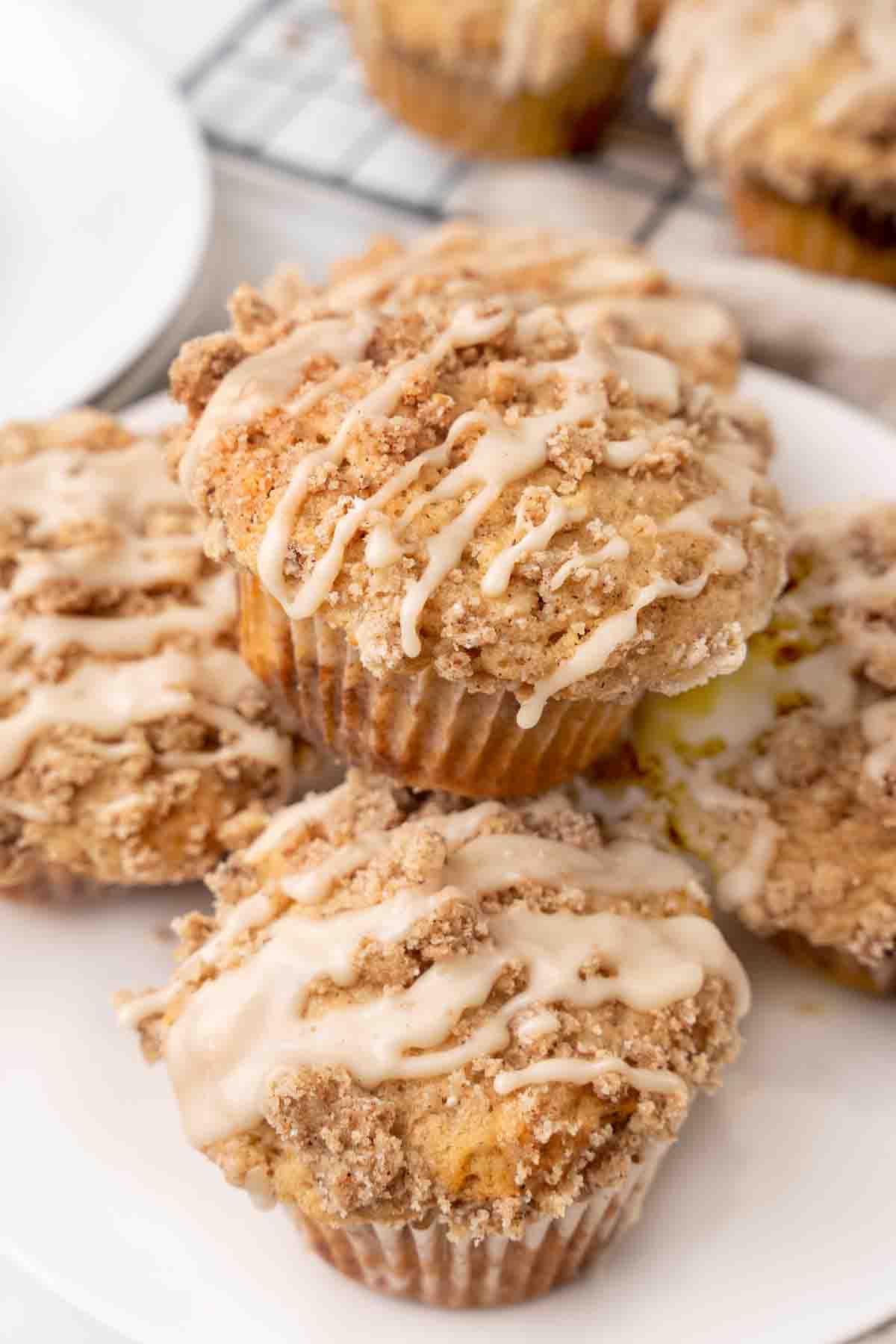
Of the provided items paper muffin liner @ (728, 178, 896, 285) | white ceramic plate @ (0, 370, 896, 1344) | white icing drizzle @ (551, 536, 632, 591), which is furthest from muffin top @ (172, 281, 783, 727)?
paper muffin liner @ (728, 178, 896, 285)

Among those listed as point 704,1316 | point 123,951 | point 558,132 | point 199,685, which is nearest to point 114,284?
point 558,132

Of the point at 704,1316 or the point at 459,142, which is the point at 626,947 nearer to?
the point at 704,1316

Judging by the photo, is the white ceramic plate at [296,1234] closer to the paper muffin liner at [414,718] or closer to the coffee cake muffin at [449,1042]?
the coffee cake muffin at [449,1042]

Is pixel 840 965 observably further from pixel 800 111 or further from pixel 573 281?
pixel 800 111

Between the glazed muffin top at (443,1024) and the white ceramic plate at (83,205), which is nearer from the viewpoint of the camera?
the glazed muffin top at (443,1024)

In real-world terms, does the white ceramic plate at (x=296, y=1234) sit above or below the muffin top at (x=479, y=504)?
below

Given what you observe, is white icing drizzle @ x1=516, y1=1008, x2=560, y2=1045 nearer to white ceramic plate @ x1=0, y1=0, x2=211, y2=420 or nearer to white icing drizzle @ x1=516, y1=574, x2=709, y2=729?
white icing drizzle @ x1=516, y1=574, x2=709, y2=729

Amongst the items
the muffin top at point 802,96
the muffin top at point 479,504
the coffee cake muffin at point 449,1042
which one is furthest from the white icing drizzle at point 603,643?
the muffin top at point 802,96
